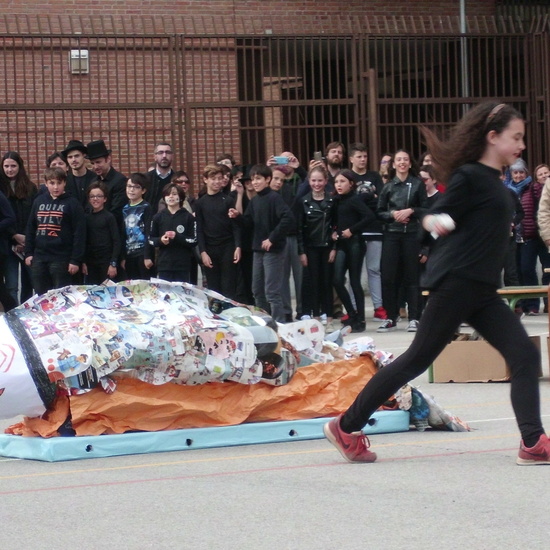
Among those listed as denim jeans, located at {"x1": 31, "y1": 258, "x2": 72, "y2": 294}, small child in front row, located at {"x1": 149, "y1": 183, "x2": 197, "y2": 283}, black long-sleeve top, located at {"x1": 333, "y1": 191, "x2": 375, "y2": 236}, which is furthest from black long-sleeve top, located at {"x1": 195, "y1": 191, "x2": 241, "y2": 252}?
denim jeans, located at {"x1": 31, "y1": 258, "x2": 72, "y2": 294}

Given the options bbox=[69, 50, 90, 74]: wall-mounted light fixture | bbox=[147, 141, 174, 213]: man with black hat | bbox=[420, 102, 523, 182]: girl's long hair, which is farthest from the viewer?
bbox=[69, 50, 90, 74]: wall-mounted light fixture

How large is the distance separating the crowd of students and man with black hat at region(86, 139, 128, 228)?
1 centimetres

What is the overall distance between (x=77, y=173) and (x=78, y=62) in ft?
17.8

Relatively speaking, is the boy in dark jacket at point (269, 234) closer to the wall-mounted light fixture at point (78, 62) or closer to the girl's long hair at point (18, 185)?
the girl's long hair at point (18, 185)

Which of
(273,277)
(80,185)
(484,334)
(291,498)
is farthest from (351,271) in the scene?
(291,498)

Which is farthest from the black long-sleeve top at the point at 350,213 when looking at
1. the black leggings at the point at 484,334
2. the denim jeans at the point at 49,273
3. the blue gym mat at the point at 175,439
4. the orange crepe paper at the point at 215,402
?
the black leggings at the point at 484,334

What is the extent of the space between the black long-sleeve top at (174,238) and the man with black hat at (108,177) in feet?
2.88

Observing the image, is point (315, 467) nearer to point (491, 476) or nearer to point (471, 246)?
point (491, 476)

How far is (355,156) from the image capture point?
51.1ft

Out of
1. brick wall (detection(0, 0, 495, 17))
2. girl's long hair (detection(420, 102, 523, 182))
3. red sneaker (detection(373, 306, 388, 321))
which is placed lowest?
red sneaker (detection(373, 306, 388, 321))

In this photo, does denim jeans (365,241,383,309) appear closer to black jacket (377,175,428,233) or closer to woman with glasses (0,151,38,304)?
black jacket (377,175,428,233)

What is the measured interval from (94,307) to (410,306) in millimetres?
7656

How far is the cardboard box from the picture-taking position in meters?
10.0

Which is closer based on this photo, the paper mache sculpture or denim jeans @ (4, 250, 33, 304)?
the paper mache sculpture
